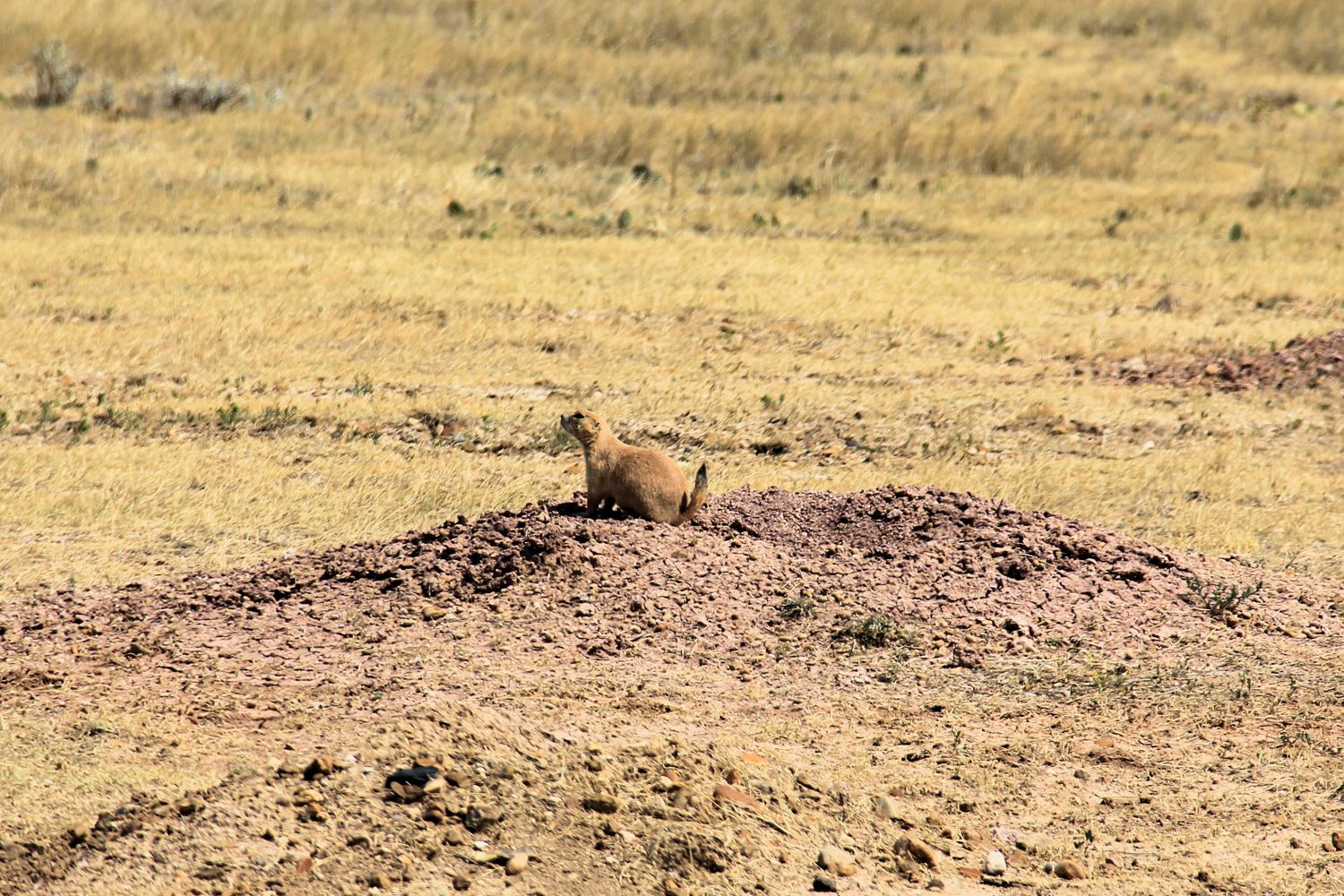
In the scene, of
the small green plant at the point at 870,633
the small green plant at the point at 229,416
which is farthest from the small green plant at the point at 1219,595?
the small green plant at the point at 229,416

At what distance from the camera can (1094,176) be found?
1866 cm

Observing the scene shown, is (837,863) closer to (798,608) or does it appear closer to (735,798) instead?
(735,798)

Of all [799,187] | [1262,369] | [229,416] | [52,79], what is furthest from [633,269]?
[52,79]

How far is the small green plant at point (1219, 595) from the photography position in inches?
276

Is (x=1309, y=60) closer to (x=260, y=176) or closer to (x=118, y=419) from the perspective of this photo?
(x=260, y=176)

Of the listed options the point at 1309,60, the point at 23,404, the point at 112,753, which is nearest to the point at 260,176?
the point at 23,404

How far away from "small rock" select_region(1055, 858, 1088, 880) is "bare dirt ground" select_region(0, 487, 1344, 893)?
0.14 ft

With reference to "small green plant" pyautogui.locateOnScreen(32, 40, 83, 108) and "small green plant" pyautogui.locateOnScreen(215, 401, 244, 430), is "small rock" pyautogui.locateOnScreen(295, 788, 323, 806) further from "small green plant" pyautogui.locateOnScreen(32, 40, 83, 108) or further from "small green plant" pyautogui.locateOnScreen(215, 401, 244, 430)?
"small green plant" pyautogui.locateOnScreen(32, 40, 83, 108)

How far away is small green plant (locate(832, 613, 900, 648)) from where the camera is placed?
6.65m

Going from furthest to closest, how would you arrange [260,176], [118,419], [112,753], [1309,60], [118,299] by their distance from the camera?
[1309,60]
[260,176]
[118,299]
[118,419]
[112,753]

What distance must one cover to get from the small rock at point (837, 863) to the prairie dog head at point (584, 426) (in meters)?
2.69

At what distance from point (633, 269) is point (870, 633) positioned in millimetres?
7995

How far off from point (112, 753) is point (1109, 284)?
11.0 m

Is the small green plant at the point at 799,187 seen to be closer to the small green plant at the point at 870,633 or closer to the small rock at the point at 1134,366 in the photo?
the small rock at the point at 1134,366
